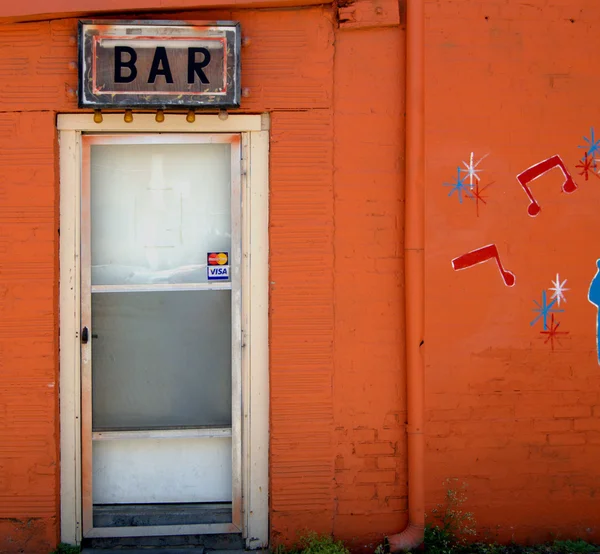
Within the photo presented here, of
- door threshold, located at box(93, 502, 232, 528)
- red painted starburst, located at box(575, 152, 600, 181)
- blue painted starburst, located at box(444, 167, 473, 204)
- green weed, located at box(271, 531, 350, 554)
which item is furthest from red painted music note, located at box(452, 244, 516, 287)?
door threshold, located at box(93, 502, 232, 528)

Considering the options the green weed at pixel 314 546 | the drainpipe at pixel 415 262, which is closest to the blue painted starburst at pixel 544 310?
the drainpipe at pixel 415 262

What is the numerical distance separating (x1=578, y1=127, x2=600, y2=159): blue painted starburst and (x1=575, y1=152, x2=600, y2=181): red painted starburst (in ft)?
0.08

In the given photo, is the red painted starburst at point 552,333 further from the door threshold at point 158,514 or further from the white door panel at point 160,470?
the door threshold at point 158,514

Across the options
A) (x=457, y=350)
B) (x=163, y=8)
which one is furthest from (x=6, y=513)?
(x=163, y=8)

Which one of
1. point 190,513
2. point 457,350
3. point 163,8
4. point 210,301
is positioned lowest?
point 190,513

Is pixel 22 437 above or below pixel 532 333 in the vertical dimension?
below

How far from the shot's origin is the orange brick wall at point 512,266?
3979mm

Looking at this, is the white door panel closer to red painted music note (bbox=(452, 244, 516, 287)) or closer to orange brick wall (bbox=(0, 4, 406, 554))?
orange brick wall (bbox=(0, 4, 406, 554))

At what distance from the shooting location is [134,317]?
4.05m

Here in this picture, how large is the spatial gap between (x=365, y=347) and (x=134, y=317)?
1.43 metres

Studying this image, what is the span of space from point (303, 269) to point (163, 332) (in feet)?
3.13

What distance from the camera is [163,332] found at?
4066mm

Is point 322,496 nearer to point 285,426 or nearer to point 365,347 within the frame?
point 285,426

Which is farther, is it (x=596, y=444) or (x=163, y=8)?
(x=596, y=444)
